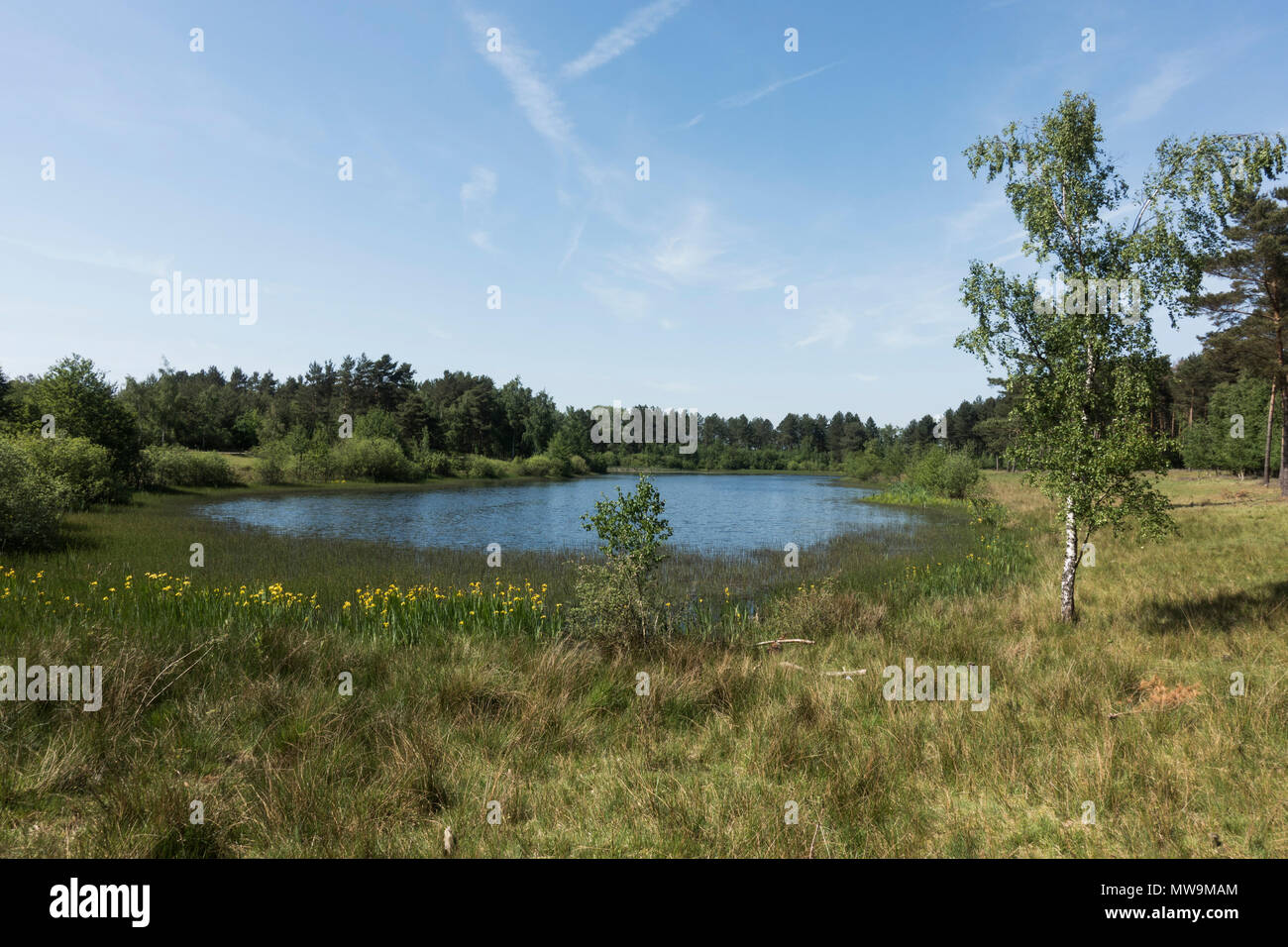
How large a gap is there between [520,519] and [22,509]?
818 inches

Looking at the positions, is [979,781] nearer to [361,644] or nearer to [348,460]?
[361,644]

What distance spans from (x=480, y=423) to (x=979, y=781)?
100125 mm

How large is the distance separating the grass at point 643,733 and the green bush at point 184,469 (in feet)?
138

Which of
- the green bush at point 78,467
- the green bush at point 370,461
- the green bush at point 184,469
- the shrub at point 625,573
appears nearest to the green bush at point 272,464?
the green bush at point 184,469

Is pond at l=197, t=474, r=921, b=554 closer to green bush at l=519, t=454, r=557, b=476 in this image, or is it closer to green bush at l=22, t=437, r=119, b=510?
green bush at l=22, t=437, r=119, b=510

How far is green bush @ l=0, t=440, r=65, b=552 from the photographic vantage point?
16.8 metres

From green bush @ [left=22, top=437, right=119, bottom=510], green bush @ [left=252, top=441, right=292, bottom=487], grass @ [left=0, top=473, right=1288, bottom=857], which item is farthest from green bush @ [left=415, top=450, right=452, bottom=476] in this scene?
grass @ [left=0, top=473, right=1288, bottom=857]

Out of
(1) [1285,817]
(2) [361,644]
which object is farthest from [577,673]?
(1) [1285,817]

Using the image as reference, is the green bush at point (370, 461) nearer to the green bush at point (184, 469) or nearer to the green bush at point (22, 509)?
the green bush at point (184, 469)

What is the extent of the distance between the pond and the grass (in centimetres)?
979

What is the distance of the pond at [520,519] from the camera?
87.5ft

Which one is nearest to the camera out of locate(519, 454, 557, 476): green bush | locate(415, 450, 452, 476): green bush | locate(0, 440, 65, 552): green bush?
locate(0, 440, 65, 552): green bush

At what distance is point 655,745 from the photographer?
234 inches
